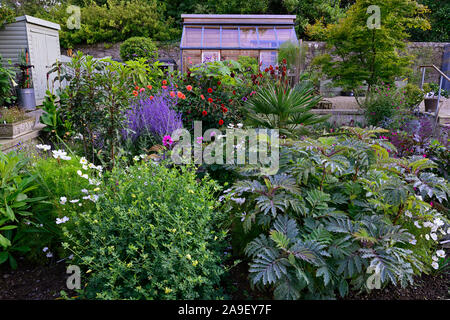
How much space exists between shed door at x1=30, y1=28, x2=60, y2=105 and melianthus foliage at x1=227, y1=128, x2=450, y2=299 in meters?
7.09

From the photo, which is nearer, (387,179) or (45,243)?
(387,179)

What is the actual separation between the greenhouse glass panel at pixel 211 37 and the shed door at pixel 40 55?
13.2 feet

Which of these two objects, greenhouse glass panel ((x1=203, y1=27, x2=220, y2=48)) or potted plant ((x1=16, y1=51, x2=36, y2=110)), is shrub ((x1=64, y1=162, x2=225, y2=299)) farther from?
greenhouse glass panel ((x1=203, y1=27, x2=220, y2=48))

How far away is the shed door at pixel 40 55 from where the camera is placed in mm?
7633

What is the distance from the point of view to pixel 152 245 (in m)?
1.80

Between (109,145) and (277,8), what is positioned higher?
(277,8)

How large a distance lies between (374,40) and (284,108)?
5.12m

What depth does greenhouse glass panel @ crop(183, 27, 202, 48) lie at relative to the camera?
33.9 feet

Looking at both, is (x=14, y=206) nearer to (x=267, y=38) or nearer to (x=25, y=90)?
(x=25, y=90)

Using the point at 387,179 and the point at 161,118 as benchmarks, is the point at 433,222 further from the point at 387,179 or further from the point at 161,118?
the point at 161,118

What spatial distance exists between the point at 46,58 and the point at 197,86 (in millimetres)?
5729
